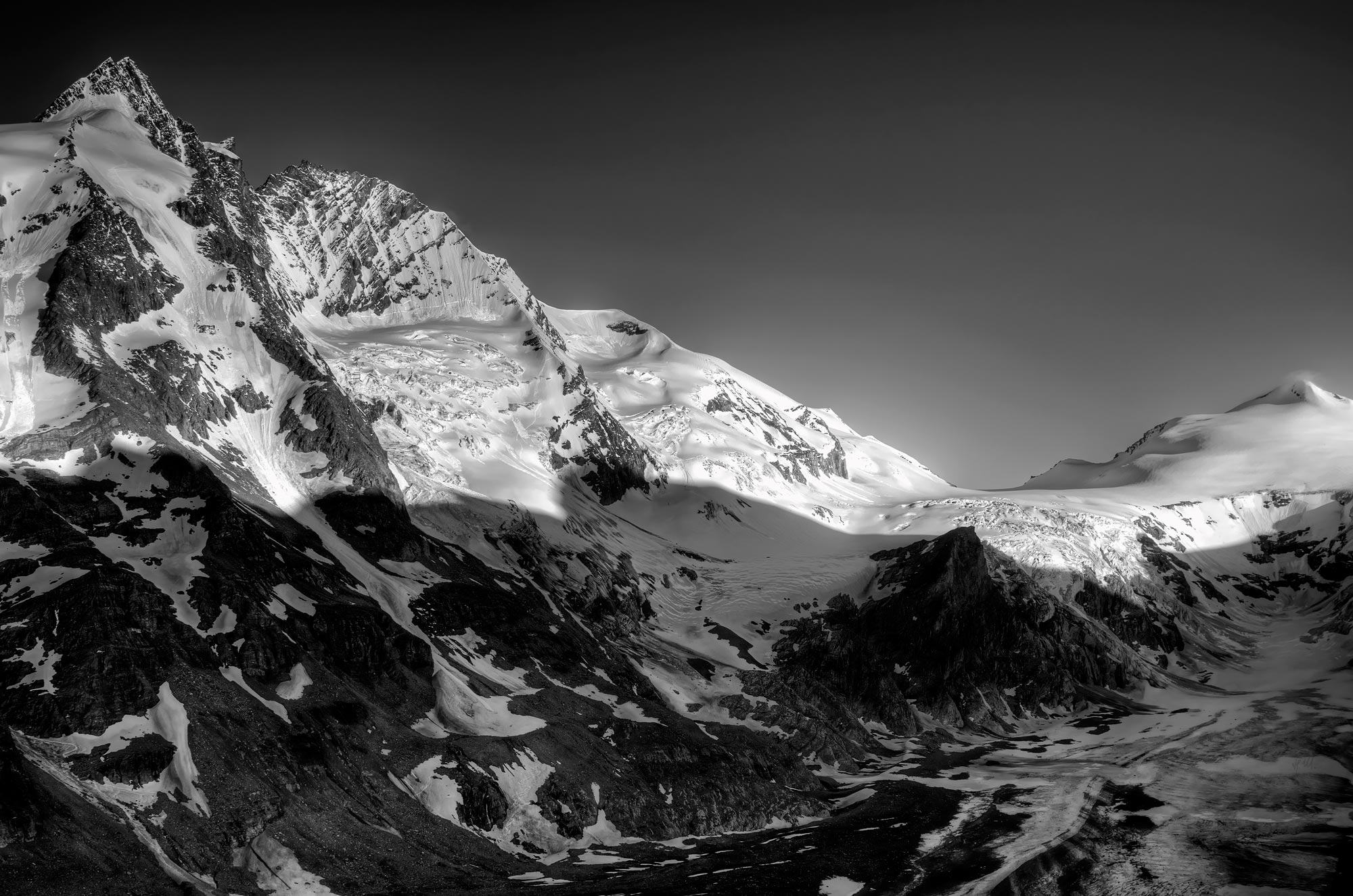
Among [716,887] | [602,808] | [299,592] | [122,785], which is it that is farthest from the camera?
[299,592]

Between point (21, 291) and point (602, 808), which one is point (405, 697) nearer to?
point (602, 808)

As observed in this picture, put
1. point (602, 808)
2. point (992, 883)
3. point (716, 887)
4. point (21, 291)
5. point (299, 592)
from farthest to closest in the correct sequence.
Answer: point (21, 291) < point (299, 592) < point (602, 808) < point (992, 883) < point (716, 887)

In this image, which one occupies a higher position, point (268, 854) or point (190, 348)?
point (190, 348)

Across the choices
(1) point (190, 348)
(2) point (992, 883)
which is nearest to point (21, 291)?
(1) point (190, 348)

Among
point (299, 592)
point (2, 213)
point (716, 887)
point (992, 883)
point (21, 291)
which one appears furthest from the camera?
point (2, 213)

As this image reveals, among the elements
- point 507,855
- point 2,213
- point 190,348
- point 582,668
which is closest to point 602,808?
point 507,855

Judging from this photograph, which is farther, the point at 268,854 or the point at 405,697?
the point at 405,697

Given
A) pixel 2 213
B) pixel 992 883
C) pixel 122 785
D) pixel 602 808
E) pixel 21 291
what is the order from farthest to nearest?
pixel 2 213
pixel 21 291
pixel 602 808
pixel 992 883
pixel 122 785

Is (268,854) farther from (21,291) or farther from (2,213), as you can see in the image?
(2,213)

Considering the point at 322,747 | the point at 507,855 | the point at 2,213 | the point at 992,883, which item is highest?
the point at 2,213
